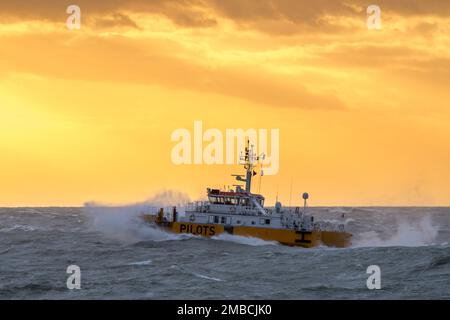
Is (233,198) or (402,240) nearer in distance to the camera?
(233,198)

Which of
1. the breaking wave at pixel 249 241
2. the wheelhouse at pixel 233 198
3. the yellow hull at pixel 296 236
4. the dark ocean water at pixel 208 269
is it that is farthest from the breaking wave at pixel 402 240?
the wheelhouse at pixel 233 198

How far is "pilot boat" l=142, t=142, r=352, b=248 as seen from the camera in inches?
2633

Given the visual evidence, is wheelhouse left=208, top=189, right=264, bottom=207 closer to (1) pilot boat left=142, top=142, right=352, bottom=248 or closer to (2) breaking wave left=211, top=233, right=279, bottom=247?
(1) pilot boat left=142, top=142, right=352, bottom=248

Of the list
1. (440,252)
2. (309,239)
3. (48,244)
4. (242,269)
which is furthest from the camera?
(48,244)

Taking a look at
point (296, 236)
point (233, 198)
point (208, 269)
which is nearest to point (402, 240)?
point (296, 236)

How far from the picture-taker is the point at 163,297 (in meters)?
37.8

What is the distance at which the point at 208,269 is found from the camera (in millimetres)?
49844

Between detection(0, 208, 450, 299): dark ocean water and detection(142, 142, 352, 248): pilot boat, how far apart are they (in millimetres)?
1022

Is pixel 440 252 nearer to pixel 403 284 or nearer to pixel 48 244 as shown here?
pixel 403 284

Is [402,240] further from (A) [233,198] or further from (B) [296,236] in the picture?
(A) [233,198]

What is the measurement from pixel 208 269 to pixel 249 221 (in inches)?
718
